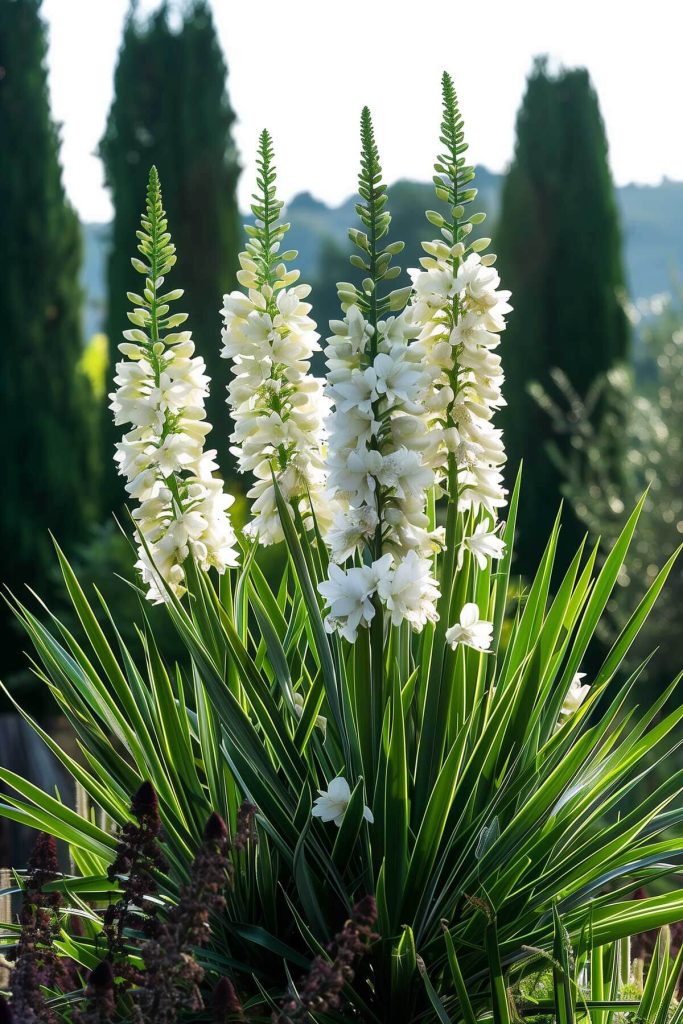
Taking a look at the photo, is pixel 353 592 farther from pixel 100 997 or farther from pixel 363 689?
pixel 100 997

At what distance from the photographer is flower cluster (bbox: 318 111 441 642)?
5.42 ft

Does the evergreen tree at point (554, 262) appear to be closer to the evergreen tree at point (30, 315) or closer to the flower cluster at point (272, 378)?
the evergreen tree at point (30, 315)

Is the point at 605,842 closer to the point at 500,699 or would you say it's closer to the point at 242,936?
the point at 500,699

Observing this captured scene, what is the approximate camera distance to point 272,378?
6.14 ft

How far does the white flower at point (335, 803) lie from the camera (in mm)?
1701

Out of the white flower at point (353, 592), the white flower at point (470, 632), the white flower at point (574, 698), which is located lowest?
the white flower at point (574, 698)

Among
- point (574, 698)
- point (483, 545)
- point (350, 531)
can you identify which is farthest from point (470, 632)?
point (574, 698)

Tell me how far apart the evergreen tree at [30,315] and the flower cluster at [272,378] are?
7.05 m

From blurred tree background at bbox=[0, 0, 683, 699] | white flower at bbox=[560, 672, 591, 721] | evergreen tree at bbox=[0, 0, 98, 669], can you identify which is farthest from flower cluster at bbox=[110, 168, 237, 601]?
evergreen tree at bbox=[0, 0, 98, 669]

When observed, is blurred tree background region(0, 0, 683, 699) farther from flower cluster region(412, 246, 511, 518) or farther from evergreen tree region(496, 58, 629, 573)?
flower cluster region(412, 246, 511, 518)

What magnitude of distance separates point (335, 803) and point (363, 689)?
19 cm

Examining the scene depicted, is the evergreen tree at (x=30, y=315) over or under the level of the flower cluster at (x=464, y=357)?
over

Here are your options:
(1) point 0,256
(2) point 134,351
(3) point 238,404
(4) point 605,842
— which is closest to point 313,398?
(3) point 238,404

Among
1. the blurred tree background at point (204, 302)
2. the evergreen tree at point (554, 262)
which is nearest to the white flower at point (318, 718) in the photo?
the blurred tree background at point (204, 302)
